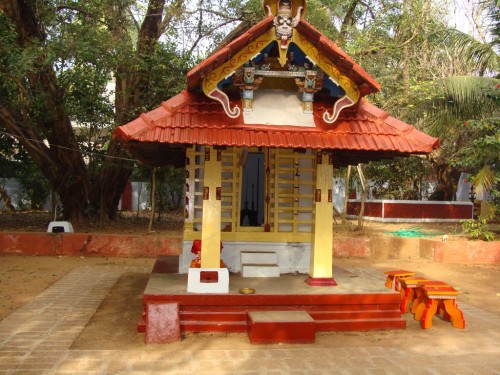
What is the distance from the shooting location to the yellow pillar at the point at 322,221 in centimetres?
676

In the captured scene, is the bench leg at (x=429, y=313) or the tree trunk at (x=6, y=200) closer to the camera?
the bench leg at (x=429, y=313)

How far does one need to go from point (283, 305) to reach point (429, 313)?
204cm

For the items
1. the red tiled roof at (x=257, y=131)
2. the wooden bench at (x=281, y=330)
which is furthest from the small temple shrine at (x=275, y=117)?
the wooden bench at (x=281, y=330)

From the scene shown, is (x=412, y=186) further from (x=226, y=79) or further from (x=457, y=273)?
(x=226, y=79)

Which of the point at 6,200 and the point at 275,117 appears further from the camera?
the point at 6,200

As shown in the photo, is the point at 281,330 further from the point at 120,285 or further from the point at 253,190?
the point at 120,285

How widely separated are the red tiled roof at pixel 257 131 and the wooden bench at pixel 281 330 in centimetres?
214

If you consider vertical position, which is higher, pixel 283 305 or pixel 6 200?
pixel 6 200

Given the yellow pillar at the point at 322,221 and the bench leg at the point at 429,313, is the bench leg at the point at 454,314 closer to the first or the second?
the bench leg at the point at 429,313

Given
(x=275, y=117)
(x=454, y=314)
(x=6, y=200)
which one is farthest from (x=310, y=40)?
(x=6, y=200)

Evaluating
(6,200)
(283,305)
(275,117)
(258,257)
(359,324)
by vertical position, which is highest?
(275,117)

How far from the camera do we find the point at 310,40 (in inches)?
243

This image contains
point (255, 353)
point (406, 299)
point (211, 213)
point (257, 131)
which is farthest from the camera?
point (406, 299)

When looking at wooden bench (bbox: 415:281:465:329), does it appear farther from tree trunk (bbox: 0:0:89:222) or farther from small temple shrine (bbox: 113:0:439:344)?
tree trunk (bbox: 0:0:89:222)
